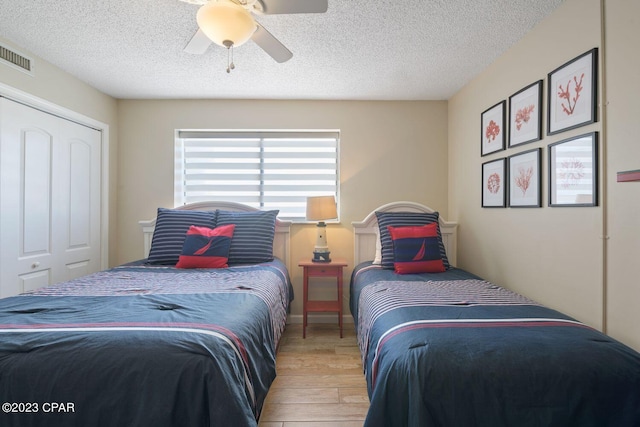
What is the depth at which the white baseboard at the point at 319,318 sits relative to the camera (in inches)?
124

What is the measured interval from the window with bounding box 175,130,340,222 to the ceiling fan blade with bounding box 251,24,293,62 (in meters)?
1.48

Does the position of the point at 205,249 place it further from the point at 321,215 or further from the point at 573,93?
the point at 573,93

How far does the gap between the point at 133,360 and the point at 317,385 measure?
51.1 inches

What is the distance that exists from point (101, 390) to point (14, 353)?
327mm

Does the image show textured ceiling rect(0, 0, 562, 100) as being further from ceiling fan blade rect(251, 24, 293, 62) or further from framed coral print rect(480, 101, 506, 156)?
framed coral print rect(480, 101, 506, 156)

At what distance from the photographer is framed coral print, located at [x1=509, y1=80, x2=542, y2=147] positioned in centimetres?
194

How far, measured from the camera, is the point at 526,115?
2.04 m

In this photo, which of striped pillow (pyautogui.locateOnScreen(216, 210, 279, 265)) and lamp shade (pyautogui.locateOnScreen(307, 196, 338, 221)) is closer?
striped pillow (pyautogui.locateOnScreen(216, 210, 279, 265))

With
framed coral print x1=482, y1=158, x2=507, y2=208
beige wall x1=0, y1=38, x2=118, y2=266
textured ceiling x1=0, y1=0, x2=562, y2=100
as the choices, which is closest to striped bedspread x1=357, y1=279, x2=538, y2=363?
framed coral print x1=482, y1=158, x2=507, y2=208

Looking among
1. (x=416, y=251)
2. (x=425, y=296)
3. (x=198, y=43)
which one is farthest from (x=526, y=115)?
(x=198, y=43)

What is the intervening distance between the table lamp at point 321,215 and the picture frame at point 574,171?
1.64 meters

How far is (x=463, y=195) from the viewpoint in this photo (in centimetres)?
296

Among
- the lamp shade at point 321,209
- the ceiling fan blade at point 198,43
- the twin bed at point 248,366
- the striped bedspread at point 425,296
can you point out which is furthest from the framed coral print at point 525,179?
the ceiling fan blade at point 198,43

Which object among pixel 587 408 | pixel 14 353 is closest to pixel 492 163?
pixel 587 408
